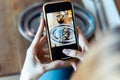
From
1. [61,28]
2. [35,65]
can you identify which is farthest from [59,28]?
[35,65]

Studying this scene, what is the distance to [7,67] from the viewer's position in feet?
2.97

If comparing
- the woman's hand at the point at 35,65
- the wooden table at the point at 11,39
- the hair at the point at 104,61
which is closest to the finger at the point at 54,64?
the woman's hand at the point at 35,65

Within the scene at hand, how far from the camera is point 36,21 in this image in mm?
1019

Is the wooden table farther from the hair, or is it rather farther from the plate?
the hair

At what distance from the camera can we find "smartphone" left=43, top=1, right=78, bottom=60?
822 millimetres

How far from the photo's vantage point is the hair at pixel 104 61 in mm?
442

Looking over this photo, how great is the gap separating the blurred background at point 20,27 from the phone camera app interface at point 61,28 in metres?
0.10

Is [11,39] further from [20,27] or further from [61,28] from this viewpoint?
[61,28]

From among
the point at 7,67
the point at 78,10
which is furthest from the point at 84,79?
the point at 78,10

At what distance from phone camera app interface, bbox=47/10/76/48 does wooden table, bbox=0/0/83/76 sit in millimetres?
157

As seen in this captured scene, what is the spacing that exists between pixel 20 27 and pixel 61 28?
8.1 inches

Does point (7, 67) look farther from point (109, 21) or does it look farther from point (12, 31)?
point (109, 21)

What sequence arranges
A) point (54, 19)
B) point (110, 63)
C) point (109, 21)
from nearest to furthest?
point (110, 63), point (54, 19), point (109, 21)

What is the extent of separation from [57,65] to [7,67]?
166mm
